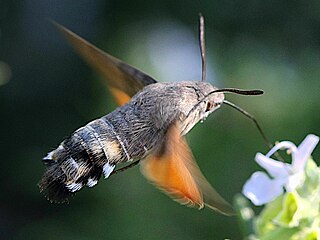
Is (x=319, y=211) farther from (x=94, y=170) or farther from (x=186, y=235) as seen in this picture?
(x=186, y=235)

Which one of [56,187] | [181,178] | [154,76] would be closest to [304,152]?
[181,178]

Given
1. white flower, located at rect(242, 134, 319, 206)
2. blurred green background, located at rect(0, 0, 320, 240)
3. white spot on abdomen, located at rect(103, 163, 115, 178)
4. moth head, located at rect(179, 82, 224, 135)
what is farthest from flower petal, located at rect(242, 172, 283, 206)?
blurred green background, located at rect(0, 0, 320, 240)

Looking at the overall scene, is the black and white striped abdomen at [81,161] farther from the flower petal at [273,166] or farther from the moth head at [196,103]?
the flower petal at [273,166]

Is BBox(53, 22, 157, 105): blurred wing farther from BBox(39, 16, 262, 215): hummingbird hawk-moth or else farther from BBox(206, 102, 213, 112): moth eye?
BBox(206, 102, 213, 112): moth eye

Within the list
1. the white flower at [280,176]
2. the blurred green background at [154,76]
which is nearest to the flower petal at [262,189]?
the white flower at [280,176]

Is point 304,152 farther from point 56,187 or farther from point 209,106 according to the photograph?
point 56,187

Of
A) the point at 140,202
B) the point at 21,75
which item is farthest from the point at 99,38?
the point at 140,202
